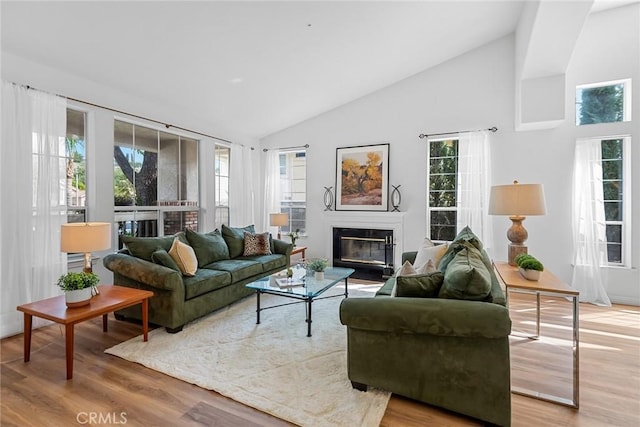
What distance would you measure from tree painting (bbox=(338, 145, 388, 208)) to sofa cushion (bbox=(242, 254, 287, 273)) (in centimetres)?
171

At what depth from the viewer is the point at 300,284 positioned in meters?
3.17

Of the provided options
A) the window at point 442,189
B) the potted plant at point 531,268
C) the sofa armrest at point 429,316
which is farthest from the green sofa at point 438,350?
the window at point 442,189

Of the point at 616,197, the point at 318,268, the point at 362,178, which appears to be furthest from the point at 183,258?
the point at 616,197

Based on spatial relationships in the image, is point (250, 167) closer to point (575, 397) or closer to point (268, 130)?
point (268, 130)

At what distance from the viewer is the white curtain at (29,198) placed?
2.84 metres

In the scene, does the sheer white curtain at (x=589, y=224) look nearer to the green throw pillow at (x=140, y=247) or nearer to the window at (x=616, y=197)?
the window at (x=616, y=197)

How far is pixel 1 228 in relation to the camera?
281 centimetres

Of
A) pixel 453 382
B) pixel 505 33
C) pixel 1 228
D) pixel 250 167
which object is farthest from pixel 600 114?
pixel 1 228

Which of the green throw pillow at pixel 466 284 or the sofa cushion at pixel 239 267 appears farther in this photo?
the sofa cushion at pixel 239 267

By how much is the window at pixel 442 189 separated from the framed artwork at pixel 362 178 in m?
0.75

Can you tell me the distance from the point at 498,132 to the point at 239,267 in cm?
427

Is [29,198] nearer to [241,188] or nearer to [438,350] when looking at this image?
[241,188]

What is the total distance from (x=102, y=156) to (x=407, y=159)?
446 cm

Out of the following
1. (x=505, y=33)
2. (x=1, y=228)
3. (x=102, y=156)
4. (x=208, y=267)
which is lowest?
(x=208, y=267)
